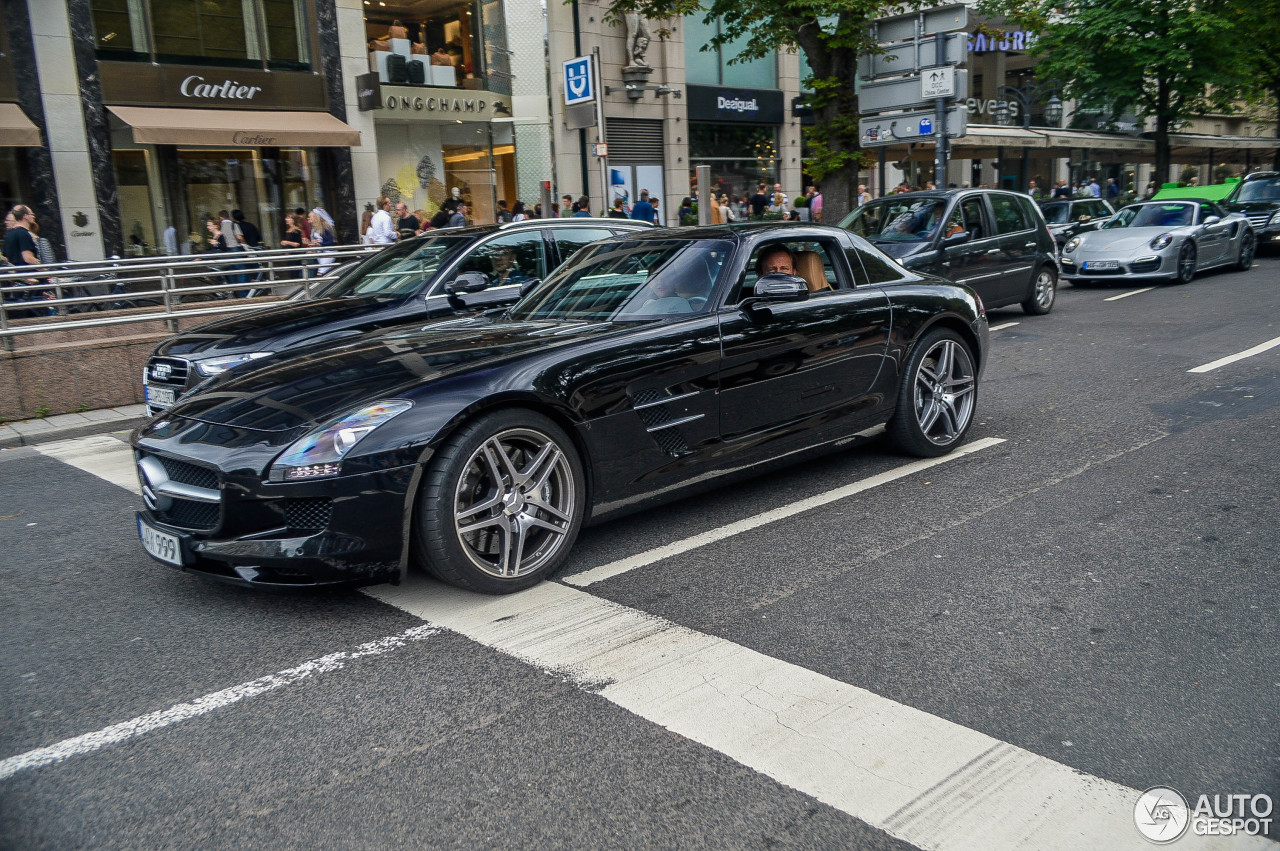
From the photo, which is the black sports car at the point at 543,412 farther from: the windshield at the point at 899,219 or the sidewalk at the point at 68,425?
the windshield at the point at 899,219

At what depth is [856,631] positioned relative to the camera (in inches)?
152

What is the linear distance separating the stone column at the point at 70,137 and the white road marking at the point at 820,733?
16.1 meters

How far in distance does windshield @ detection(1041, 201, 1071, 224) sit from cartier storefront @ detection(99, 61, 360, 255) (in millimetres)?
15607

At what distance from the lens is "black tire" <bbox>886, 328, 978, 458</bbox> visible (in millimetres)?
6172

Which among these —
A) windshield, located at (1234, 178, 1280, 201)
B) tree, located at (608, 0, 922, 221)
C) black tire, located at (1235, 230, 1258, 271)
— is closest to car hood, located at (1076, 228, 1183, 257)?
black tire, located at (1235, 230, 1258, 271)

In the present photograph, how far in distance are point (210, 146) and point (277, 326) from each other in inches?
505

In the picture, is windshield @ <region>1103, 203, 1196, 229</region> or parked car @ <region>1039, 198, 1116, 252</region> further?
→ parked car @ <region>1039, 198, 1116, 252</region>

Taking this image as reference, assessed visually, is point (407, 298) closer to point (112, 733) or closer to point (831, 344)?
point (831, 344)

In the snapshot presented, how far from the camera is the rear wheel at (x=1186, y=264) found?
643 inches

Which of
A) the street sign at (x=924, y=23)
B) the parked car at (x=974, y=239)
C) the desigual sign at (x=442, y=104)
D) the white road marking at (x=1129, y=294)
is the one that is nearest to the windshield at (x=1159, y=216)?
the white road marking at (x=1129, y=294)

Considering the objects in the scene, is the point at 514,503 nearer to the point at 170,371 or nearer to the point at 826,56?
the point at 170,371

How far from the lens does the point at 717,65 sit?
29359 mm

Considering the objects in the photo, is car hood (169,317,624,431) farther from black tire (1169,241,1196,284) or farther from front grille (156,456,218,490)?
black tire (1169,241,1196,284)

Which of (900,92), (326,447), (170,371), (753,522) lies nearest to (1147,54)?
(900,92)
